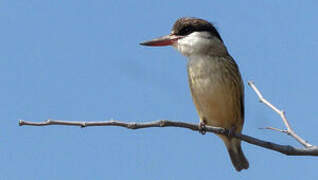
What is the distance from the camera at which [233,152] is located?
513 cm

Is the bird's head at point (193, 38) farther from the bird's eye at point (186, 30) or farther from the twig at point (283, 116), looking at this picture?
the twig at point (283, 116)

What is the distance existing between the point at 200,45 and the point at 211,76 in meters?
0.43

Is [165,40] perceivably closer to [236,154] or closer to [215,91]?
[215,91]

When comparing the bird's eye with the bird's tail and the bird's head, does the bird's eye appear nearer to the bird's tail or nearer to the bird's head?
the bird's head

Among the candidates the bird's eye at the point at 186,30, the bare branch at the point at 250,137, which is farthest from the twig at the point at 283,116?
the bird's eye at the point at 186,30

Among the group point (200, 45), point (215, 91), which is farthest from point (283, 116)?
point (200, 45)

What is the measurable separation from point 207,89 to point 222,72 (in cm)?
22

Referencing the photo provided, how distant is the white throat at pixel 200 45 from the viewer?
191 inches

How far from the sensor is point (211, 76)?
4586 millimetres

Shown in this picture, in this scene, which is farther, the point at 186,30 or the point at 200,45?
the point at 186,30

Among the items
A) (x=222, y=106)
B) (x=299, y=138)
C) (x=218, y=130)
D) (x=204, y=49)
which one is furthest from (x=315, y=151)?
(x=204, y=49)

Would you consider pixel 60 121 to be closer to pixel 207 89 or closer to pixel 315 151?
pixel 315 151

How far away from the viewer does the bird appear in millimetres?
4574

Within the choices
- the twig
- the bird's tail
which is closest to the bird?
the bird's tail
